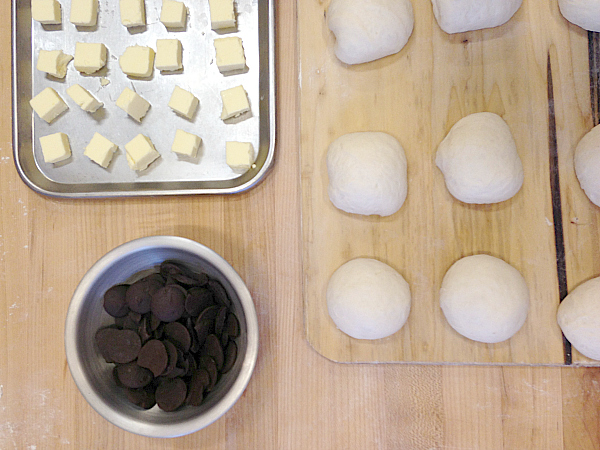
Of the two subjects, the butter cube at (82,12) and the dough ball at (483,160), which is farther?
the butter cube at (82,12)

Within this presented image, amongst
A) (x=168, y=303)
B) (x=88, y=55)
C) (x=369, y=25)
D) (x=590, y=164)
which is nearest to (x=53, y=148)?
(x=88, y=55)

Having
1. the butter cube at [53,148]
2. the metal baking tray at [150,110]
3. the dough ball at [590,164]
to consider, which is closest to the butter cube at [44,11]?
the metal baking tray at [150,110]

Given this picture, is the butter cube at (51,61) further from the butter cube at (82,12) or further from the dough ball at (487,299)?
the dough ball at (487,299)

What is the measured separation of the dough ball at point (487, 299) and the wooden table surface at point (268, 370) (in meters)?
0.12

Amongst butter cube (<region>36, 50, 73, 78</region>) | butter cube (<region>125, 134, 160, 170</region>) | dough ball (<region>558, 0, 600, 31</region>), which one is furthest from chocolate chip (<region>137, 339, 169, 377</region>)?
dough ball (<region>558, 0, 600, 31</region>)

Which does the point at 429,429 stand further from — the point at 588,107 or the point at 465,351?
A: the point at 588,107

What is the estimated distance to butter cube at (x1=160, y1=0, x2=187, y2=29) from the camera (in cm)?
84

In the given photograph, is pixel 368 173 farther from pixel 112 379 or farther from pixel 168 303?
pixel 112 379

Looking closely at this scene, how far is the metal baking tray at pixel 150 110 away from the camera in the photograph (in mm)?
843

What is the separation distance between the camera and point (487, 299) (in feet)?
2.33

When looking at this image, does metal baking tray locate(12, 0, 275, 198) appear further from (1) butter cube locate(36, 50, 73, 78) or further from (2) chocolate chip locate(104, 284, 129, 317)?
(2) chocolate chip locate(104, 284, 129, 317)

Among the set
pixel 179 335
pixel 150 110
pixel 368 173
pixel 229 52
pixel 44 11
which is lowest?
pixel 179 335

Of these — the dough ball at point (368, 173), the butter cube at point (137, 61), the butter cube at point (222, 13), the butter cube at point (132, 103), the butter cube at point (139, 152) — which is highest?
the butter cube at point (222, 13)

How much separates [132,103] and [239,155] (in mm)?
235
